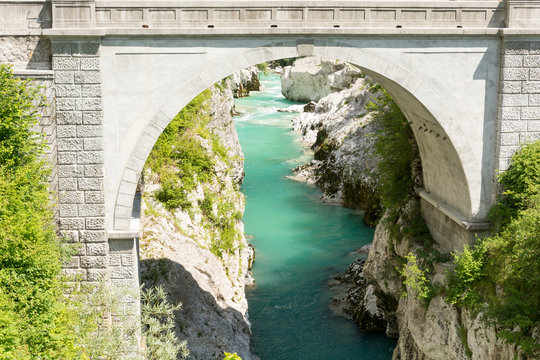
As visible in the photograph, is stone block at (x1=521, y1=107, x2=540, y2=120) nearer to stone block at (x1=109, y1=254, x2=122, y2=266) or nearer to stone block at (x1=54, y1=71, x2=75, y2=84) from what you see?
stone block at (x1=109, y1=254, x2=122, y2=266)

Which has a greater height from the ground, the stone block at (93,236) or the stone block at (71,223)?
the stone block at (71,223)

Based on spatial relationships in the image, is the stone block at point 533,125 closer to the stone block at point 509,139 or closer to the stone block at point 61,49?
the stone block at point 509,139

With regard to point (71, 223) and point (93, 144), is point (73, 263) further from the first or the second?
point (93, 144)

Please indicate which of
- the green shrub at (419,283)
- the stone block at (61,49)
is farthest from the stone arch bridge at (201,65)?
the green shrub at (419,283)

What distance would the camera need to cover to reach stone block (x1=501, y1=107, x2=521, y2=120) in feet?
51.5

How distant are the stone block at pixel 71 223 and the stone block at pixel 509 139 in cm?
1048

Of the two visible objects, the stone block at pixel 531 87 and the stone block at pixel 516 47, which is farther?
the stone block at pixel 531 87

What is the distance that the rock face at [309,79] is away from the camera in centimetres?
5333

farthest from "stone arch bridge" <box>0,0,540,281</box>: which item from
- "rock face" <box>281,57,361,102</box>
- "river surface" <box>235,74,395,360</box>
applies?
"rock face" <box>281,57,361,102</box>

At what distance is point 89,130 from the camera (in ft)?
47.7

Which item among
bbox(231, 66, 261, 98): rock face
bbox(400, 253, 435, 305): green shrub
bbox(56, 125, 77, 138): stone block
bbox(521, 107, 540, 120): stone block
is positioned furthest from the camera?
bbox(231, 66, 261, 98): rock face

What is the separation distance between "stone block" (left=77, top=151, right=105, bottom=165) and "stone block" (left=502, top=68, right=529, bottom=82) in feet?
32.7

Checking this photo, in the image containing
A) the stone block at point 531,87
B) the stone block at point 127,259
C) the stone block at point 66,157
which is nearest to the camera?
the stone block at point 66,157

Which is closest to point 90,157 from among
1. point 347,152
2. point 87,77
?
point 87,77
